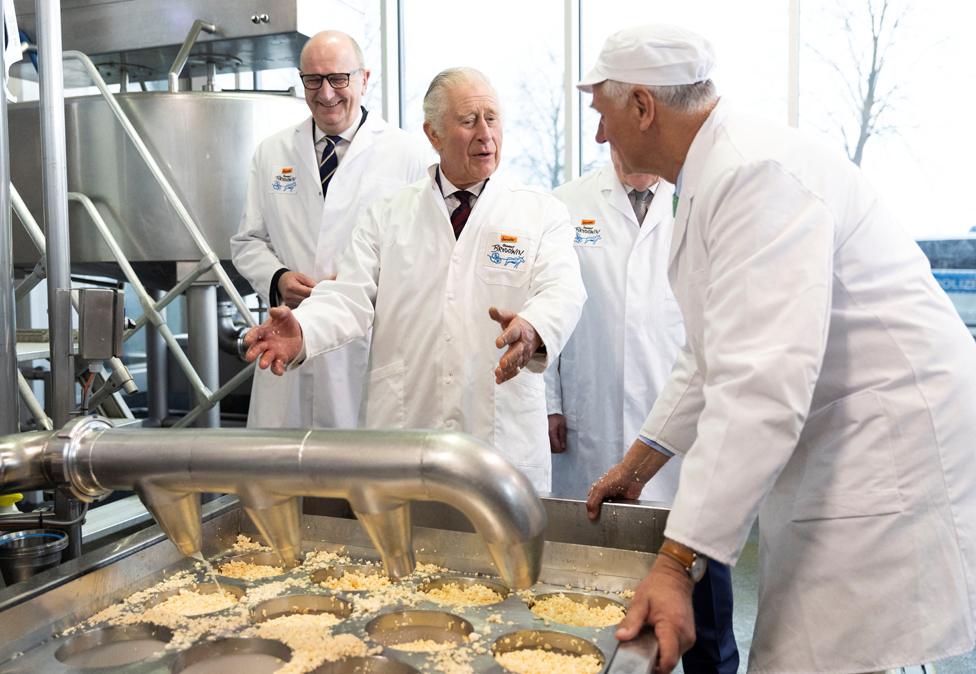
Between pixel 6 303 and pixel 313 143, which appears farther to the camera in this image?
pixel 313 143

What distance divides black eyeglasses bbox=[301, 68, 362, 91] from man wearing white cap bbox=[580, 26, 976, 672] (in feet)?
4.21

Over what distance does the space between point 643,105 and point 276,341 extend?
792 millimetres

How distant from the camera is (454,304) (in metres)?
2.06

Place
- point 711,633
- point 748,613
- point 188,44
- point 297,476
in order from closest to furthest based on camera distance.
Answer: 1. point 297,476
2. point 711,633
3. point 748,613
4. point 188,44

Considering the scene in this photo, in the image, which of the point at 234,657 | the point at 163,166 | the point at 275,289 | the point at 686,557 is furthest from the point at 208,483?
the point at 163,166

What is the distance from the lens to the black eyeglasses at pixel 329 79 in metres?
2.43

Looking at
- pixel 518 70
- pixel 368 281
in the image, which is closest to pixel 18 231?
pixel 368 281

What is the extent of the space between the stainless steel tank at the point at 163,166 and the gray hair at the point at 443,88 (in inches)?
55.7

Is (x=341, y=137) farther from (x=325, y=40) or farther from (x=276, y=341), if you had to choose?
(x=276, y=341)

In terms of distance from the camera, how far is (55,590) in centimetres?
114

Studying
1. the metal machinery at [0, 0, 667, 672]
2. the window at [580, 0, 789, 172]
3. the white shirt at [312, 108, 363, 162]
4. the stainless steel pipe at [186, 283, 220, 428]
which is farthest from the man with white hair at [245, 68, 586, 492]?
the window at [580, 0, 789, 172]

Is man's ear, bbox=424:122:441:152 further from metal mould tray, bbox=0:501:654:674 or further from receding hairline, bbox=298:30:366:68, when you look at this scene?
metal mould tray, bbox=0:501:654:674

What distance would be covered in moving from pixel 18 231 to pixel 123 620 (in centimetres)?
276

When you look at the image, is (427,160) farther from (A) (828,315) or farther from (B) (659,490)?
(A) (828,315)
